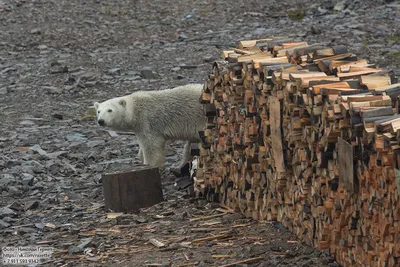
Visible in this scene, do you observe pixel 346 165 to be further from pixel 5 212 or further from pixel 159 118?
pixel 159 118

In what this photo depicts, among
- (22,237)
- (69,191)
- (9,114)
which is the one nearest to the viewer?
(22,237)

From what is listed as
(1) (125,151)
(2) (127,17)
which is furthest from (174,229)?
(2) (127,17)

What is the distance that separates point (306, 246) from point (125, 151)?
6.35 metres

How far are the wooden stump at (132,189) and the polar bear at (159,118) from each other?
1985 millimetres

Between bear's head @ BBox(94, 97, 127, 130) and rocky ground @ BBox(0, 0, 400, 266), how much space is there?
1.74ft

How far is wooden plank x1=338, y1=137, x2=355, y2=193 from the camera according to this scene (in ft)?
19.9

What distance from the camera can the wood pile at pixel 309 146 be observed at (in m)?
5.80

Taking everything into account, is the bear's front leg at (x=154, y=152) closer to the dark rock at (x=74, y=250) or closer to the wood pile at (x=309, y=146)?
the wood pile at (x=309, y=146)

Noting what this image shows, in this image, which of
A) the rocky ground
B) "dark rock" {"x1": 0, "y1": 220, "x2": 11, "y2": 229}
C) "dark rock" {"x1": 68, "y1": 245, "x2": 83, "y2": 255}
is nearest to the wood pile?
the rocky ground

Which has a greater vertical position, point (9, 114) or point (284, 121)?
point (284, 121)

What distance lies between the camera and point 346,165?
6195 millimetres

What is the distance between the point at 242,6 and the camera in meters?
24.4

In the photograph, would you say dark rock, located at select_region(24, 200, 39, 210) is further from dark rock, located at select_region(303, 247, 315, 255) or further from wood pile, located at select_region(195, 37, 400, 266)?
dark rock, located at select_region(303, 247, 315, 255)

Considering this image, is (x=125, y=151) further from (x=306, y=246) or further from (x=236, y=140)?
(x=306, y=246)
